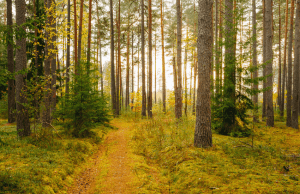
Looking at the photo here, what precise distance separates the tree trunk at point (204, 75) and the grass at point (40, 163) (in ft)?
13.7

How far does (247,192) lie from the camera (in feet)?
9.78

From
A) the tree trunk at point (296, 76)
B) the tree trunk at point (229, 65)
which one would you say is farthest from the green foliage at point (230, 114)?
the tree trunk at point (296, 76)

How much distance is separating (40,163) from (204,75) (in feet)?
18.2

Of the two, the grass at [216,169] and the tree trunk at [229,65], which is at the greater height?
the tree trunk at [229,65]

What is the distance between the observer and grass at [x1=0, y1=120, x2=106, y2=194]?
129 inches

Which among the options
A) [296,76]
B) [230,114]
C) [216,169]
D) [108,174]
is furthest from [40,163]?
[296,76]

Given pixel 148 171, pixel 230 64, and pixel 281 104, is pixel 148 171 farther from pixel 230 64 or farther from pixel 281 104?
pixel 281 104

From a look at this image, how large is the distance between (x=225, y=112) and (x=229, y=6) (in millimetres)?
5120

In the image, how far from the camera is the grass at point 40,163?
329cm

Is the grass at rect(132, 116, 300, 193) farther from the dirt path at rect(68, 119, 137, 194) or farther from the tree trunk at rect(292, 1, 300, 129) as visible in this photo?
the tree trunk at rect(292, 1, 300, 129)

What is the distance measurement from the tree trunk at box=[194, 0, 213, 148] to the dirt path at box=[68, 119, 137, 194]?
2.66 metres

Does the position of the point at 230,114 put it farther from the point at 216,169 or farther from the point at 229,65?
the point at 216,169

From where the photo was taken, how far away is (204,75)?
5445 mm

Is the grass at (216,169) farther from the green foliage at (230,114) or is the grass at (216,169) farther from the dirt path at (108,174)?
the green foliage at (230,114)
